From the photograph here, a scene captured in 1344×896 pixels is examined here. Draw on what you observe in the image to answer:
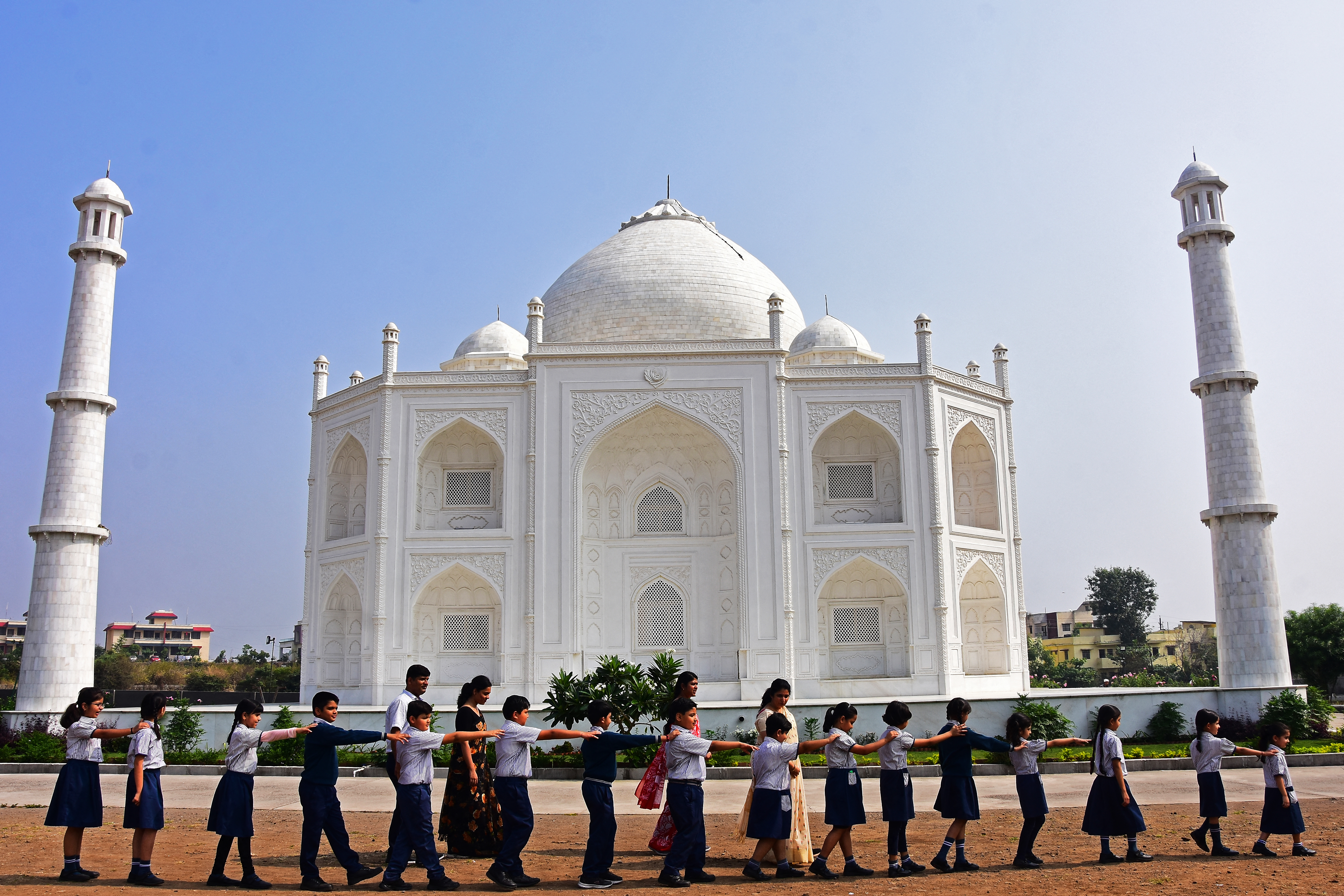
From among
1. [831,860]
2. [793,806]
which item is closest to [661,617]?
[831,860]

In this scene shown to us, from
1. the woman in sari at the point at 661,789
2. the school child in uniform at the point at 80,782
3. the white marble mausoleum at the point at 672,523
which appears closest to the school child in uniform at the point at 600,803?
the woman in sari at the point at 661,789

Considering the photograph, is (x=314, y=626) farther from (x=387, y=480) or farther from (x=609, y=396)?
(x=609, y=396)

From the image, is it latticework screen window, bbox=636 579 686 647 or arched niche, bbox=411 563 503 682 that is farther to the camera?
latticework screen window, bbox=636 579 686 647

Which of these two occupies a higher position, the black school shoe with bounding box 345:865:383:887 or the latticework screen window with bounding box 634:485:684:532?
the latticework screen window with bounding box 634:485:684:532

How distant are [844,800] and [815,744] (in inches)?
21.9

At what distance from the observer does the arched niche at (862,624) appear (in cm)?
2269

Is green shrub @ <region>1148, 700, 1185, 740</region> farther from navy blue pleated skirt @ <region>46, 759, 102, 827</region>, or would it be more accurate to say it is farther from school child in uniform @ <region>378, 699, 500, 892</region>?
navy blue pleated skirt @ <region>46, 759, 102, 827</region>

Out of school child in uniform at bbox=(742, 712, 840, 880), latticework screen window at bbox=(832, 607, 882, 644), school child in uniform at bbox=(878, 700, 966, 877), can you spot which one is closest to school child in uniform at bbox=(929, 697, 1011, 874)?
school child in uniform at bbox=(878, 700, 966, 877)

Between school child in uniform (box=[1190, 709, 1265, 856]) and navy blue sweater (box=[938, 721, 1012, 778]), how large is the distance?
5.25ft

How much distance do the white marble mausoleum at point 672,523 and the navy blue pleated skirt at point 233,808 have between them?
14.4m

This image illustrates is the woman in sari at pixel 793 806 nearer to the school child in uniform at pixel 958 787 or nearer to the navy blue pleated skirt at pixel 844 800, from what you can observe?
the navy blue pleated skirt at pixel 844 800

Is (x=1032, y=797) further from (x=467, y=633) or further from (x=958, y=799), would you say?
(x=467, y=633)

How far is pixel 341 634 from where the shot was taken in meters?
24.0

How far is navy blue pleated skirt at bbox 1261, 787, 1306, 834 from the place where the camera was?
7699 mm
